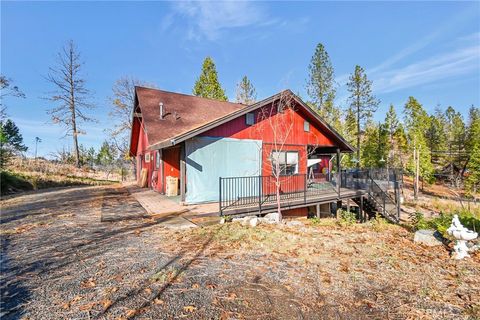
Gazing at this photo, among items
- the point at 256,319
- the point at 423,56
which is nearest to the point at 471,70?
the point at 423,56

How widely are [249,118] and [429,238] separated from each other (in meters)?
7.54

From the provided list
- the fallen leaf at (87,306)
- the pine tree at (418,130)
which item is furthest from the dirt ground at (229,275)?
the pine tree at (418,130)

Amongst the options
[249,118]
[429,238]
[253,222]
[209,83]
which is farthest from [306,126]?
[209,83]

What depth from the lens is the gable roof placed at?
407 inches

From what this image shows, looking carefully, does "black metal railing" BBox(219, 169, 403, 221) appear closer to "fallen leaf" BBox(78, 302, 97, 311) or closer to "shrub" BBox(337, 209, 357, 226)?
"shrub" BBox(337, 209, 357, 226)

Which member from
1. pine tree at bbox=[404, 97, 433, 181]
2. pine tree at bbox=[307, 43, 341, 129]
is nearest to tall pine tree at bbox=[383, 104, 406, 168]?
pine tree at bbox=[404, 97, 433, 181]

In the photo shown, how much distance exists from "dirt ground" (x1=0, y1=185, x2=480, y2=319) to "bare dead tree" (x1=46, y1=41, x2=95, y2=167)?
1035 inches

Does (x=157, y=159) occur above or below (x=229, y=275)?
above

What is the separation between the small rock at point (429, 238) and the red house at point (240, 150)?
346 centimetres

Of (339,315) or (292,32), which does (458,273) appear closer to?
(339,315)

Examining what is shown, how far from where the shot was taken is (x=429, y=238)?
5074 millimetres

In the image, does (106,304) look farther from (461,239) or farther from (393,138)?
(393,138)

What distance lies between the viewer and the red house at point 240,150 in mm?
9078

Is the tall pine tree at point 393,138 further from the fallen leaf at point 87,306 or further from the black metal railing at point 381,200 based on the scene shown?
the fallen leaf at point 87,306
